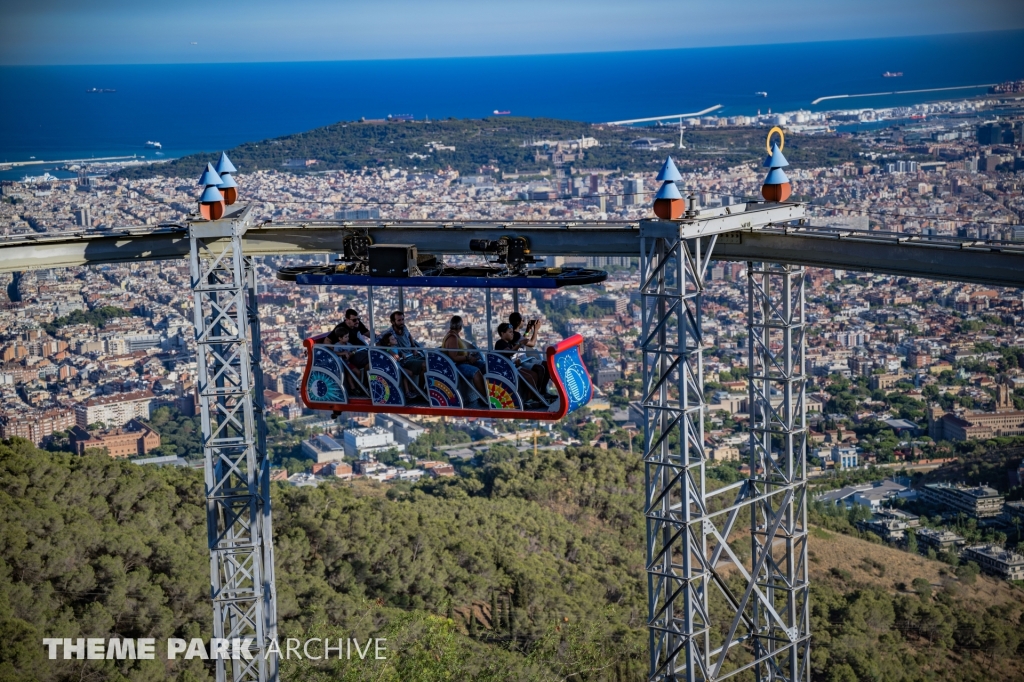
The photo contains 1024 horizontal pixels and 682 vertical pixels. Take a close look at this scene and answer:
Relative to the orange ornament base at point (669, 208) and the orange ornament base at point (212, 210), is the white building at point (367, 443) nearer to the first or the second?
the orange ornament base at point (212, 210)

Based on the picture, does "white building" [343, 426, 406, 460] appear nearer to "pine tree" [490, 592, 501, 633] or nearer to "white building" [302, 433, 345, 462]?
"white building" [302, 433, 345, 462]

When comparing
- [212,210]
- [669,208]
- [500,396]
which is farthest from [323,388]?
[669,208]

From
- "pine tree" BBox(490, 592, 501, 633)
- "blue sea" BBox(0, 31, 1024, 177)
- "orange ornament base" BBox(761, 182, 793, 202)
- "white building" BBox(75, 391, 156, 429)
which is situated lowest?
"pine tree" BBox(490, 592, 501, 633)

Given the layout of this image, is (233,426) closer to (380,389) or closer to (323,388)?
(323,388)

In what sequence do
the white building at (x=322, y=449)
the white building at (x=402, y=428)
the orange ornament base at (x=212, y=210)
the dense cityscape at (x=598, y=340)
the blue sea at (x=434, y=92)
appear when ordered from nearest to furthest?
the orange ornament base at (x=212, y=210), the dense cityscape at (x=598, y=340), the white building at (x=322, y=449), the white building at (x=402, y=428), the blue sea at (x=434, y=92)

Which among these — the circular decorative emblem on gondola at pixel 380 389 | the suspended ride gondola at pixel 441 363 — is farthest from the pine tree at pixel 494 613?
the circular decorative emblem on gondola at pixel 380 389

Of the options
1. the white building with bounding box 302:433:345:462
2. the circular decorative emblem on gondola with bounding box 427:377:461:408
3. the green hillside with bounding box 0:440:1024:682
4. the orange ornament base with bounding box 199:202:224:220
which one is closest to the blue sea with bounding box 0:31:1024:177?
the white building with bounding box 302:433:345:462
